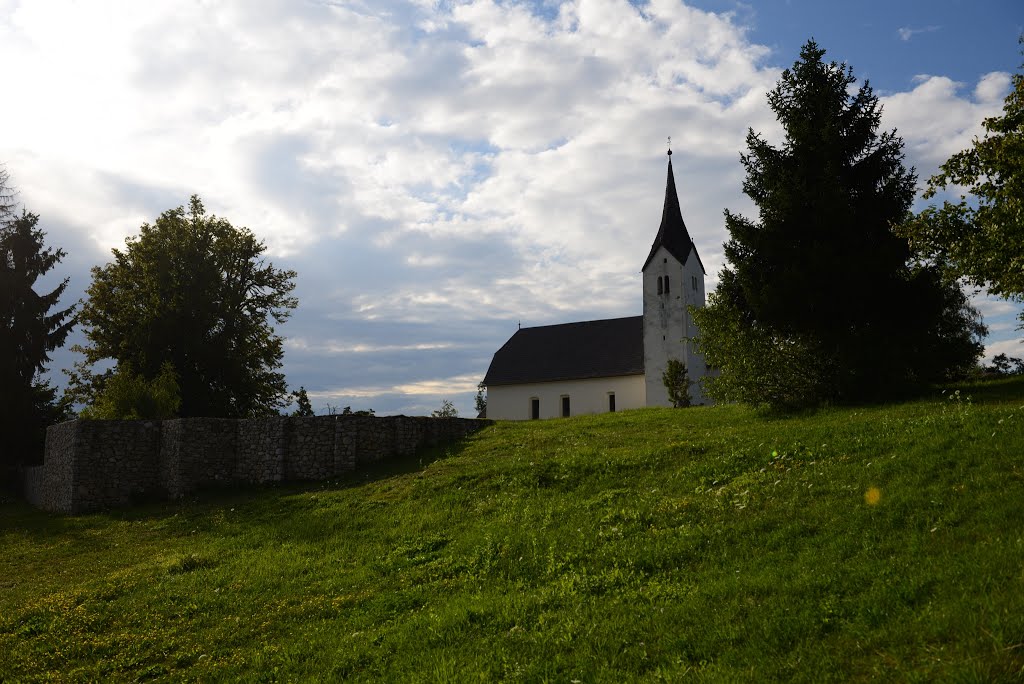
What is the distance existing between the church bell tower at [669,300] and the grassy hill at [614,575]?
1233 inches

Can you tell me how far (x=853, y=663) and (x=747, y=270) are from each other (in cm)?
1762

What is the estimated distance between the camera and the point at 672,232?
5397cm

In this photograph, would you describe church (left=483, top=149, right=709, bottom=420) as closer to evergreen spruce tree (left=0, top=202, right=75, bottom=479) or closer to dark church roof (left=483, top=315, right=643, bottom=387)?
dark church roof (left=483, top=315, right=643, bottom=387)

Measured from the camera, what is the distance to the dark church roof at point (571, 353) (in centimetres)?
5391

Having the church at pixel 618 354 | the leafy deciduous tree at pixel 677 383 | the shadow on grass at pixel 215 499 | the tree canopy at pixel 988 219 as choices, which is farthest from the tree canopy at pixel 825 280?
the church at pixel 618 354

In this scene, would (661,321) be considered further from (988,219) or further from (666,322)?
(988,219)

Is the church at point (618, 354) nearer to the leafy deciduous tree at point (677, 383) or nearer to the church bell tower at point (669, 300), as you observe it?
the church bell tower at point (669, 300)

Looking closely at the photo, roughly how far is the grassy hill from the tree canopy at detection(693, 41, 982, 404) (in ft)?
9.13

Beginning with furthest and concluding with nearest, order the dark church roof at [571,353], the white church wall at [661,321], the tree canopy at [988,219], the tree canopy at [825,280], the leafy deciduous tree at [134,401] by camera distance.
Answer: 1. the dark church roof at [571,353]
2. the white church wall at [661,321]
3. the leafy deciduous tree at [134,401]
4. the tree canopy at [825,280]
5. the tree canopy at [988,219]

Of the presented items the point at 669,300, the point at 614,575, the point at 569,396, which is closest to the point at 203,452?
the point at 614,575

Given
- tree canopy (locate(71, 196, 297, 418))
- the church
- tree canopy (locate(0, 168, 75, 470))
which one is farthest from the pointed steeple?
tree canopy (locate(0, 168, 75, 470))

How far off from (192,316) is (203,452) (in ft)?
44.3

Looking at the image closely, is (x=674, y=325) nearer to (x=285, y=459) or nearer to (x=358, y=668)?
(x=285, y=459)

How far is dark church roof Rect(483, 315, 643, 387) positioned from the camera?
53.9 meters
